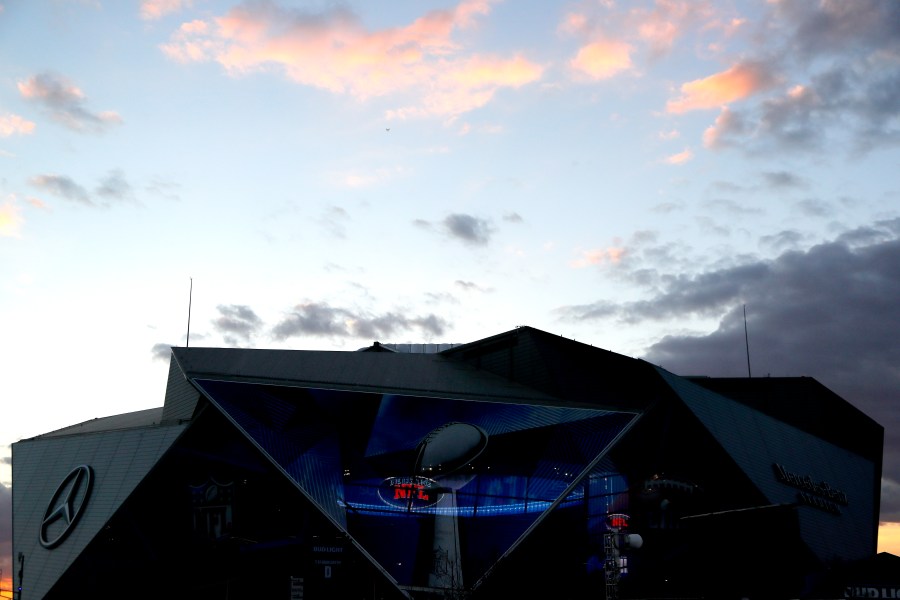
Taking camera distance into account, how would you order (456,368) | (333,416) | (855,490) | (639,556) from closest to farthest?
(639,556)
(333,416)
(456,368)
(855,490)

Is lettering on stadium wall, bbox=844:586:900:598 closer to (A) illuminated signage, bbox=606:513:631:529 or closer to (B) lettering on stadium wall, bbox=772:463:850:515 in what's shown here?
(B) lettering on stadium wall, bbox=772:463:850:515

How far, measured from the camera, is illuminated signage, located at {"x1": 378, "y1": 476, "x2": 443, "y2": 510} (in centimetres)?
6925

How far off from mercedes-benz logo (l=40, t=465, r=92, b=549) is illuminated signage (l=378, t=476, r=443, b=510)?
24.2 meters

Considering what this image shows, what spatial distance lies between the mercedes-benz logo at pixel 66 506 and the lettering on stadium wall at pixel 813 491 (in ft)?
176

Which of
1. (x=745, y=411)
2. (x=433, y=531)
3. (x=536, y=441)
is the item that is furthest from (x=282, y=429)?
(x=745, y=411)

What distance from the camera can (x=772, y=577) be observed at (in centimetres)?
2672

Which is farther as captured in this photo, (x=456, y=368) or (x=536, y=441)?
(x=456, y=368)

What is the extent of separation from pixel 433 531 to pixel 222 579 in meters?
17.4

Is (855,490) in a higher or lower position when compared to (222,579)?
higher

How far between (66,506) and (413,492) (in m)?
27.8

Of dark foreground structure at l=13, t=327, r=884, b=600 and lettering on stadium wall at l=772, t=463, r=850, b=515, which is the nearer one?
dark foreground structure at l=13, t=327, r=884, b=600

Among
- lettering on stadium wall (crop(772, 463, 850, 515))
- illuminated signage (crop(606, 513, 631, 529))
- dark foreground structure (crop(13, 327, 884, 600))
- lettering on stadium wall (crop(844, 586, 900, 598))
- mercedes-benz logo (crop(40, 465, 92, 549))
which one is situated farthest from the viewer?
lettering on stadium wall (crop(772, 463, 850, 515))

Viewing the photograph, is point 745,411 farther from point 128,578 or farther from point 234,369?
point 128,578

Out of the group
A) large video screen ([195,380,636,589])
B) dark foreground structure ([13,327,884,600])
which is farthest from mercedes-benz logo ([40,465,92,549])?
large video screen ([195,380,636,589])
